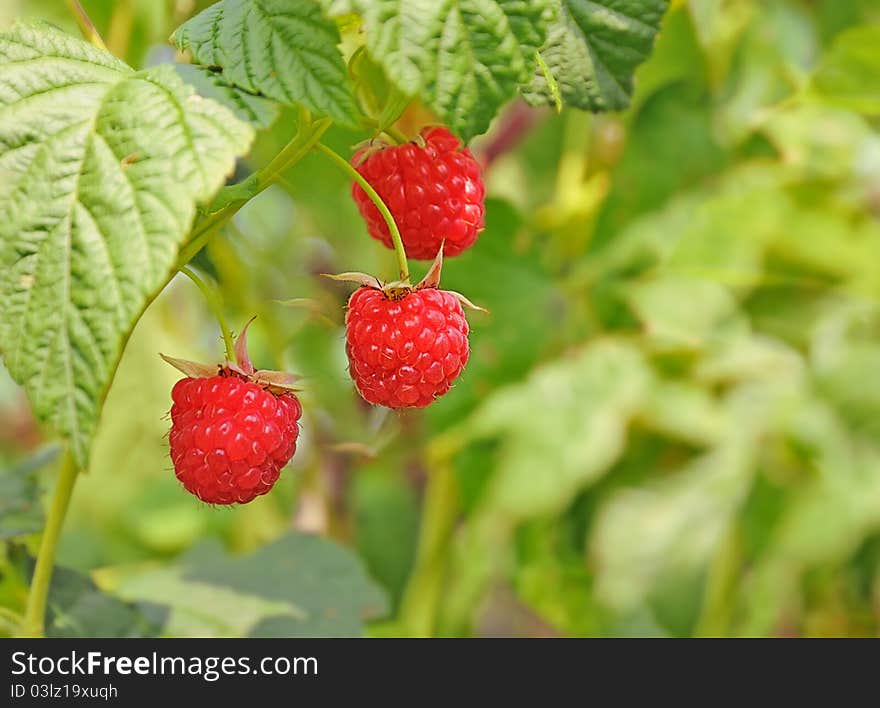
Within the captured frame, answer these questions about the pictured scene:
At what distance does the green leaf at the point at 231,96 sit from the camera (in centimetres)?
45

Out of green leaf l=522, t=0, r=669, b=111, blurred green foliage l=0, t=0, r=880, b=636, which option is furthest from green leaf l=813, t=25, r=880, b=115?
green leaf l=522, t=0, r=669, b=111

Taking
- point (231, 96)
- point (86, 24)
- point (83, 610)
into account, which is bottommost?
point (83, 610)

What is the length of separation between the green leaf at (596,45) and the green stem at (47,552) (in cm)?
35

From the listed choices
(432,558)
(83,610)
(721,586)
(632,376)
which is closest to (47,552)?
(83,610)

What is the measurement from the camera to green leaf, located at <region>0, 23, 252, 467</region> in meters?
0.40

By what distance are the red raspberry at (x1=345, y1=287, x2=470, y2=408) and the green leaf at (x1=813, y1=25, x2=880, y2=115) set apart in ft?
1.61

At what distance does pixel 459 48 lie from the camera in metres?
0.43

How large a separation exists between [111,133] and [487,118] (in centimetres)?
16

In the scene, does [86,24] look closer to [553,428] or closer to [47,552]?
[47,552]

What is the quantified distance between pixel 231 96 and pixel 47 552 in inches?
12.9

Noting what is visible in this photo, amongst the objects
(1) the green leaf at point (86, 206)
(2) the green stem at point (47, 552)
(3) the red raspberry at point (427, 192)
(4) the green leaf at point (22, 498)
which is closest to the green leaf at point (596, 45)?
(3) the red raspberry at point (427, 192)

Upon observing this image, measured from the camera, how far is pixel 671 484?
4.22 feet

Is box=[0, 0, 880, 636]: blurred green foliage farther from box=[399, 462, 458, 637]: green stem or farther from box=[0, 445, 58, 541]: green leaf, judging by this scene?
box=[0, 445, 58, 541]: green leaf
